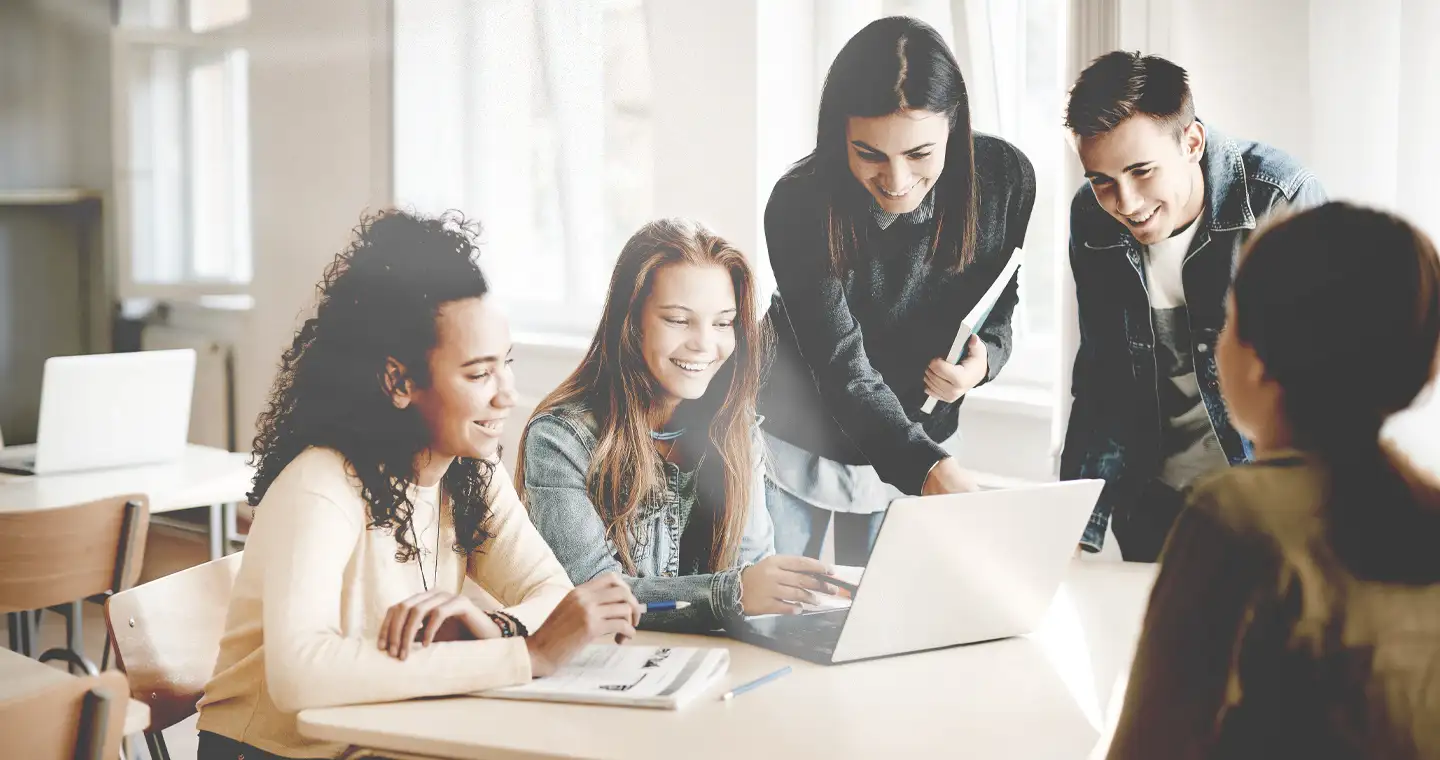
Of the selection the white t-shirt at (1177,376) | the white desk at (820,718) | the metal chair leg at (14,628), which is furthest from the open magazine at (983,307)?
the metal chair leg at (14,628)

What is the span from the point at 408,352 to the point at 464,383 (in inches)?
3.1

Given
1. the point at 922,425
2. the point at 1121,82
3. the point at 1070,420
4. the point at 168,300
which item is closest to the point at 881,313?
the point at 922,425

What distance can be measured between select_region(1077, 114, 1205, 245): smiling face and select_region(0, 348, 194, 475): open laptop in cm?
211

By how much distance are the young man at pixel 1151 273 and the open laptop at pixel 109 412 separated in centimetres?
206

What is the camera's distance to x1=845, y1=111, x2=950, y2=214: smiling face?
2.33 metres

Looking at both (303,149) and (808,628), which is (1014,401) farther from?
(303,149)

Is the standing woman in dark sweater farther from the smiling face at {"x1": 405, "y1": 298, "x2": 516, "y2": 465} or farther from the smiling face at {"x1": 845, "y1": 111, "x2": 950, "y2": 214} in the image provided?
the smiling face at {"x1": 405, "y1": 298, "x2": 516, "y2": 465}

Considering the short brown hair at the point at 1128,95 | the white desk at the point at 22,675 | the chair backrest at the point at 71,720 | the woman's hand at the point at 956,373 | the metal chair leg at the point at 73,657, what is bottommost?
the metal chair leg at the point at 73,657

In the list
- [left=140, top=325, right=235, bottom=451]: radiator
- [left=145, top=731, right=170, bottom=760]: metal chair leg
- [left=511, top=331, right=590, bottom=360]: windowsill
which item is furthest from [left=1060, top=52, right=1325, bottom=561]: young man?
[left=140, top=325, right=235, bottom=451]: radiator

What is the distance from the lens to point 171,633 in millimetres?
1863

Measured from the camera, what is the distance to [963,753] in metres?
1.32

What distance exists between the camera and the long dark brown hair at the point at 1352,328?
0.97 meters

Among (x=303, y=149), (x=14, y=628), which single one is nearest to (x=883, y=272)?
(x=14, y=628)

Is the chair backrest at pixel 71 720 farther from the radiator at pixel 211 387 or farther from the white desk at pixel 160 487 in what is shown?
the radiator at pixel 211 387
